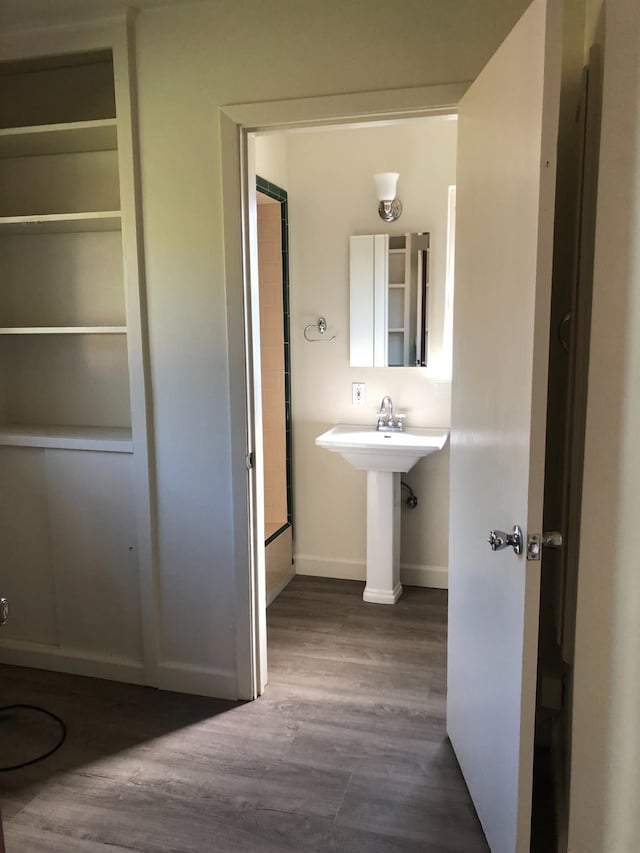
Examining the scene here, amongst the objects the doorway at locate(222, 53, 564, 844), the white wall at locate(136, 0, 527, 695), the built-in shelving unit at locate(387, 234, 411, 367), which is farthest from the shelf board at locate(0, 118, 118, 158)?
the built-in shelving unit at locate(387, 234, 411, 367)

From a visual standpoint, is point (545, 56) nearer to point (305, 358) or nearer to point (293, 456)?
point (305, 358)

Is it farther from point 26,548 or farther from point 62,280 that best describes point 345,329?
point 26,548

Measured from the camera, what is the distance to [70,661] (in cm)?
282

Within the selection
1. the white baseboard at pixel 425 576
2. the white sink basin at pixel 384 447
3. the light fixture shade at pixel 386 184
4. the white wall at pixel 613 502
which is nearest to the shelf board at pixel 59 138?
the light fixture shade at pixel 386 184

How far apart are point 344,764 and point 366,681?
519 millimetres

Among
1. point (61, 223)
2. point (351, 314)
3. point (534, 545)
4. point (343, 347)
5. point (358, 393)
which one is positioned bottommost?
point (534, 545)

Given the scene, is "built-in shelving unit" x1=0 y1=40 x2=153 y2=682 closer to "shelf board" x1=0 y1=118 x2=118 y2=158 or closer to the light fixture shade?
"shelf board" x1=0 y1=118 x2=118 y2=158

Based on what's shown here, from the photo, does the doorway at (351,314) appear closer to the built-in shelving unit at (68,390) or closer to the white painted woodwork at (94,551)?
the built-in shelving unit at (68,390)

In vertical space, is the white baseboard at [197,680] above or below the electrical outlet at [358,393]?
below

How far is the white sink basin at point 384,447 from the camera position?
319cm

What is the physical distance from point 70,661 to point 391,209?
2.55 metres

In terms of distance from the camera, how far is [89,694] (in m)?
2.66

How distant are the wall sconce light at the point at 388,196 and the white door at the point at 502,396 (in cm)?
135

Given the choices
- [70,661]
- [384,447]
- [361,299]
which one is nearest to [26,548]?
[70,661]
